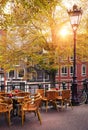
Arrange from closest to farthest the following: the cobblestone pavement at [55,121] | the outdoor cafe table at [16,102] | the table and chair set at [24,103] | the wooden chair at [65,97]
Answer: the cobblestone pavement at [55,121] < the table and chair set at [24,103] < the outdoor cafe table at [16,102] < the wooden chair at [65,97]

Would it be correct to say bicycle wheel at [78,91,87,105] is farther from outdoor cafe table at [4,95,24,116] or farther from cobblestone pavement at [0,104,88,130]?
outdoor cafe table at [4,95,24,116]

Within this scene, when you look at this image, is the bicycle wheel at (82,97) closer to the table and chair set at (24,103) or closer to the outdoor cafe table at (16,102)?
the table and chair set at (24,103)

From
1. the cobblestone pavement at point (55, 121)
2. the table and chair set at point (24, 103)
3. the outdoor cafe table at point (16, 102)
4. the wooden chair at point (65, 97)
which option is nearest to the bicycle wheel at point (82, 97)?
the table and chair set at point (24, 103)

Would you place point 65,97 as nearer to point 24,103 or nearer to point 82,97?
point 82,97

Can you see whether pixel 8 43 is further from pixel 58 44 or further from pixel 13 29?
pixel 58 44

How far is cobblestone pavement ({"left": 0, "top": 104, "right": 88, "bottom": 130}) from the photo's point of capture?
30.1 ft

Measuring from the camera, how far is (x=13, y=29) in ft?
61.8

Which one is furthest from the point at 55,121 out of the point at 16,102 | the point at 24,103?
the point at 16,102

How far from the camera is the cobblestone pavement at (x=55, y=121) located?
30.1ft

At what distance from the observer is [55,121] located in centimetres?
1016

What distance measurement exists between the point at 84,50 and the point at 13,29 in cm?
517

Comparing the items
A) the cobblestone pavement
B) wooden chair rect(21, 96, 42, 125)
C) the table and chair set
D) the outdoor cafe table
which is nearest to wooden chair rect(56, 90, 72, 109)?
the table and chair set

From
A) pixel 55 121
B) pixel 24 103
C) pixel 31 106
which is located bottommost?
pixel 55 121

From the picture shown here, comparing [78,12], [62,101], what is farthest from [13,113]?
[78,12]
